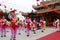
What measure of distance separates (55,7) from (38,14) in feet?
18.0

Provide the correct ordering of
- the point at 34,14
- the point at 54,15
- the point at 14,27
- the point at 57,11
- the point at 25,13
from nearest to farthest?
the point at 14,27, the point at 57,11, the point at 54,15, the point at 34,14, the point at 25,13

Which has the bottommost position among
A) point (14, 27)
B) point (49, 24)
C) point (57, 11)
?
point (49, 24)

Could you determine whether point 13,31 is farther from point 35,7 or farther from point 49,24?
point 35,7

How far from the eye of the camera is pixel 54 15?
4141cm

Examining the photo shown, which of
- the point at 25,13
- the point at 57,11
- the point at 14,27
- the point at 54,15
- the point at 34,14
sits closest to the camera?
the point at 14,27

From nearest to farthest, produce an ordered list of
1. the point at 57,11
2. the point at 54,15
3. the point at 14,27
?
the point at 14,27 → the point at 57,11 → the point at 54,15

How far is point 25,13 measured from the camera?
156 ft

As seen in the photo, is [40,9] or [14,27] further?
[40,9]

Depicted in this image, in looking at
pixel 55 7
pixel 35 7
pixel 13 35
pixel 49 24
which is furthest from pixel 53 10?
pixel 13 35

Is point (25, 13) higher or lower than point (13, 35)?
lower

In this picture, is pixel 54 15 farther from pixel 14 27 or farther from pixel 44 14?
pixel 14 27

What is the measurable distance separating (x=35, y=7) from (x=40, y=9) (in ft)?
3.74

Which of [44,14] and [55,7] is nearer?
[55,7]

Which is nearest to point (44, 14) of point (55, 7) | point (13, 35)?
point (55, 7)
